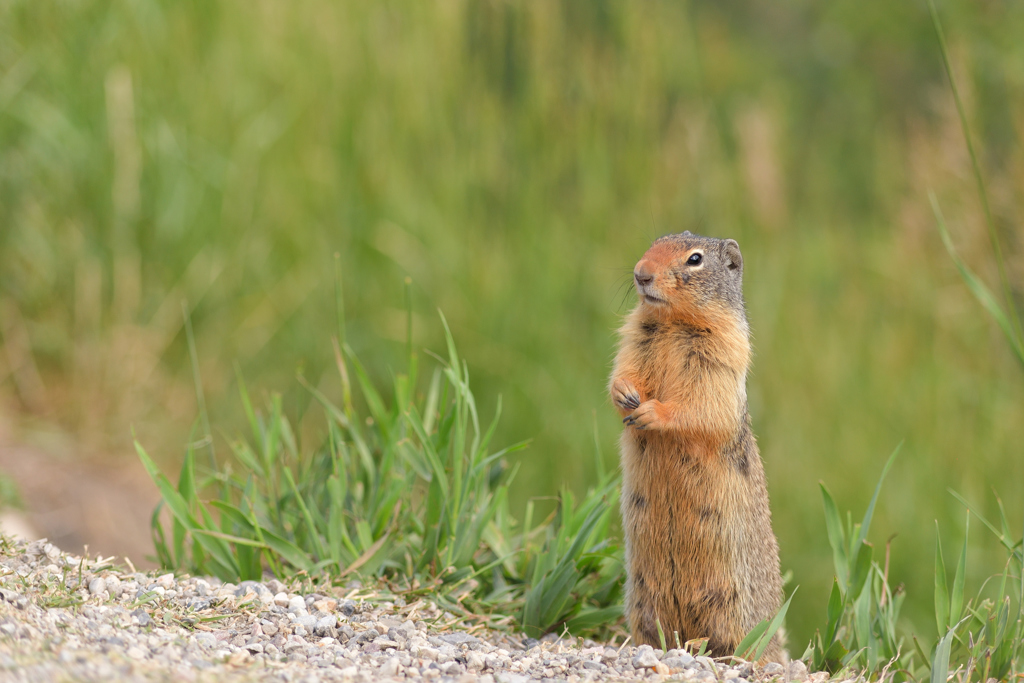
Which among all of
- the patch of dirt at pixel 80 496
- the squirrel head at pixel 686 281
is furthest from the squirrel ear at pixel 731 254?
the patch of dirt at pixel 80 496

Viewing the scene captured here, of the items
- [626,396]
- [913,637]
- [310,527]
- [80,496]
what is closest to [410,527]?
[310,527]

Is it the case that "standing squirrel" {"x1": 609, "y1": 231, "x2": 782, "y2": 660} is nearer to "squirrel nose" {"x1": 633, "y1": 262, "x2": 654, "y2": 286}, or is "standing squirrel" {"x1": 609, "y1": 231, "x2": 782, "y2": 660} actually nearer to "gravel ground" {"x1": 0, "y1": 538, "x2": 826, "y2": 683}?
"squirrel nose" {"x1": 633, "y1": 262, "x2": 654, "y2": 286}

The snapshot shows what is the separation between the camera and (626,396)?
318cm

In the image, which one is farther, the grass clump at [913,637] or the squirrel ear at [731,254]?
the squirrel ear at [731,254]

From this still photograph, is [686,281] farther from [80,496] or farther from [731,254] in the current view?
[80,496]

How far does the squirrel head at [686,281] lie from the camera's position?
3.28 metres

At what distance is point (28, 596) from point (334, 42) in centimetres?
542

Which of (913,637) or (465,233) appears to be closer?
(913,637)

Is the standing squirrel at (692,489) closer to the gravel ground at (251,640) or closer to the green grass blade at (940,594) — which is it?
the gravel ground at (251,640)

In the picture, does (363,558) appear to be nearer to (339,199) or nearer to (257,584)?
(257,584)

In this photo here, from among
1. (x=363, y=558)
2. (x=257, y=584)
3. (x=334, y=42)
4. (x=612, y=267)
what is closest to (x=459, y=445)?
(x=363, y=558)

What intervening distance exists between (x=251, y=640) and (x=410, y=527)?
107 centimetres

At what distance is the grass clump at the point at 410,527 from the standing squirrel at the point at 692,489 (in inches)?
11.5

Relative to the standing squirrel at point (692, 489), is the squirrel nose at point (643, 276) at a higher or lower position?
higher
